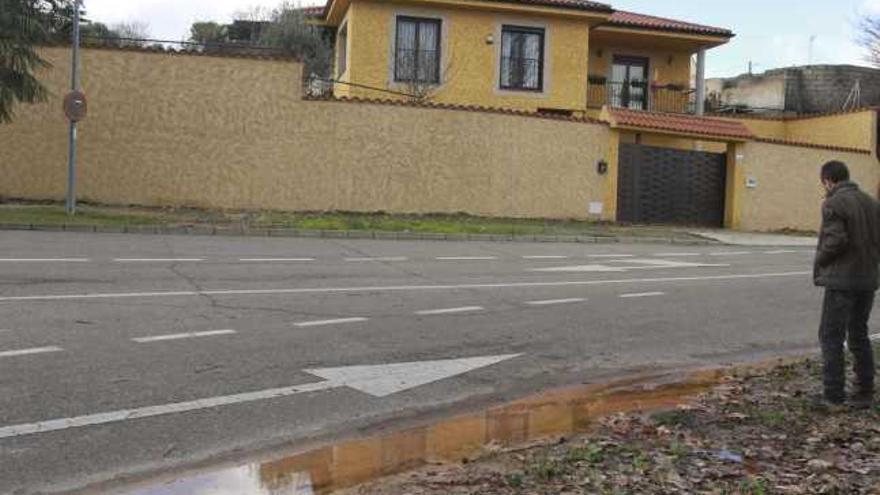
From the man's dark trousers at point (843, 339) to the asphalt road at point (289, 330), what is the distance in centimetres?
189

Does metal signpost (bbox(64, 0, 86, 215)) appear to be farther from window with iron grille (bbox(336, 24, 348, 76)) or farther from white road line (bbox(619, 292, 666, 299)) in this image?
white road line (bbox(619, 292, 666, 299))

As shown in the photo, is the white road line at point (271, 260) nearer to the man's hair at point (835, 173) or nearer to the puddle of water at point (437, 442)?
the puddle of water at point (437, 442)

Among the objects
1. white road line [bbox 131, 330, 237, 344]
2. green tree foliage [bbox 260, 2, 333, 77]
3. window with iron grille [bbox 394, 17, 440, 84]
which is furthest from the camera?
green tree foliage [bbox 260, 2, 333, 77]

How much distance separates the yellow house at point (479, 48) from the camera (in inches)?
1175

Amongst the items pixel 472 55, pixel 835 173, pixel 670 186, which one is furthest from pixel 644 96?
pixel 835 173

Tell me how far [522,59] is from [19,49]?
1585cm

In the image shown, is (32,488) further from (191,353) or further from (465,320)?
(465,320)

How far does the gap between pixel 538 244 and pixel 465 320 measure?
1069 centimetres

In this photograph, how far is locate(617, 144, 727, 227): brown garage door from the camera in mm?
27312

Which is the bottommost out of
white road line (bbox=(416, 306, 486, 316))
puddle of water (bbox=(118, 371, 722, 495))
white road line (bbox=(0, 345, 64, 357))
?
puddle of water (bbox=(118, 371, 722, 495))

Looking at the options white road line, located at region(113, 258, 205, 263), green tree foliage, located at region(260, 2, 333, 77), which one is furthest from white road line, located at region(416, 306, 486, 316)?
green tree foliage, located at region(260, 2, 333, 77)

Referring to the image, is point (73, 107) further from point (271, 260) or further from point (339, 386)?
point (339, 386)

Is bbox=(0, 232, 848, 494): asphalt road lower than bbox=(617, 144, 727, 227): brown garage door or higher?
lower

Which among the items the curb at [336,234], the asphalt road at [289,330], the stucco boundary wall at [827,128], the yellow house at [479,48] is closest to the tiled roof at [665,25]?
the yellow house at [479,48]
